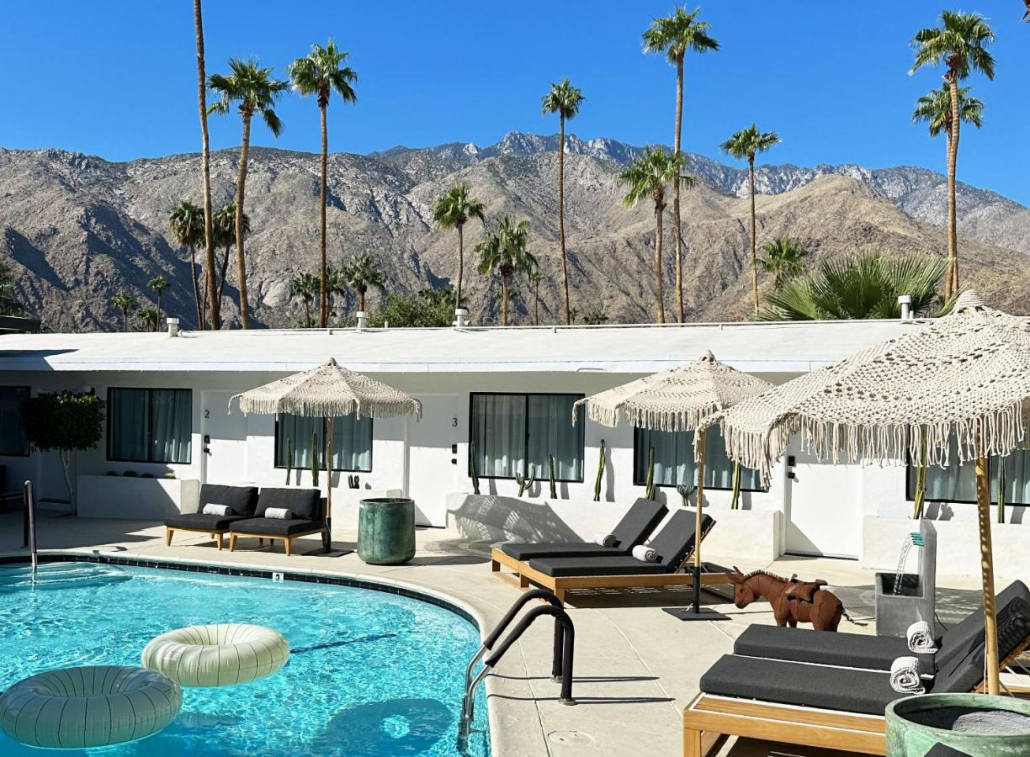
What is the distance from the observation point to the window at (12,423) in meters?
18.2

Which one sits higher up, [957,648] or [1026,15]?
[1026,15]

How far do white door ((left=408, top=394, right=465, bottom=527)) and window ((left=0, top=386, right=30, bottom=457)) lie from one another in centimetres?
802

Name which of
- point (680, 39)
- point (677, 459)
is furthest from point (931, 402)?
point (680, 39)

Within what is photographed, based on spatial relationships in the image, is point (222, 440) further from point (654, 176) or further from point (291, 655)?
point (654, 176)

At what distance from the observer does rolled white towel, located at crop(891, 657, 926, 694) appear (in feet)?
18.5

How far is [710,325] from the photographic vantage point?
55.2 ft

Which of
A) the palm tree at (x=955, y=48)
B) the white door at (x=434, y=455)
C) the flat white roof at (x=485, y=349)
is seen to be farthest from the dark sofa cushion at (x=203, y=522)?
the palm tree at (x=955, y=48)

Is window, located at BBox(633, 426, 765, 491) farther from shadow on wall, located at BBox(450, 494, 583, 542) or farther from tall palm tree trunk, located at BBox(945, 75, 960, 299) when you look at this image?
tall palm tree trunk, located at BBox(945, 75, 960, 299)

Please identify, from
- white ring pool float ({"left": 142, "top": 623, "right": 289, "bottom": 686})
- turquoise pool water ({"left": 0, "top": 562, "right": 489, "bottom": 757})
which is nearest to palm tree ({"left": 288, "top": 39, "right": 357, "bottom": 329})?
turquoise pool water ({"left": 0, "top": 562, "right": 489, "bottom": 757})

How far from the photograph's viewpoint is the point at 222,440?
16844mm

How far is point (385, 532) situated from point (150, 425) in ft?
23.9

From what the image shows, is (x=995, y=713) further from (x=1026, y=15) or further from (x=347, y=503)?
(x=347, y=503)

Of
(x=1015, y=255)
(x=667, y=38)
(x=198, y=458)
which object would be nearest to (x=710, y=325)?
(x=198, y=458)

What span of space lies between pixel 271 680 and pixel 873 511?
8.45m
